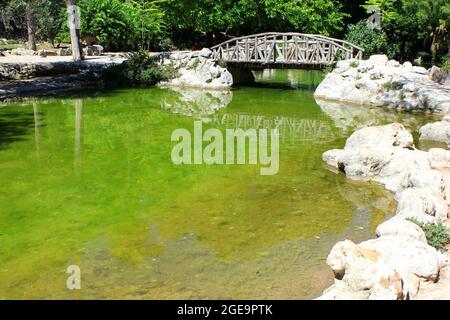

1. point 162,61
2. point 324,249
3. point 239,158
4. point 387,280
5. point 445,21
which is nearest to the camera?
point 387,280

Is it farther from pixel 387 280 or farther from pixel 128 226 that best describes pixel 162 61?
pixel 387 280

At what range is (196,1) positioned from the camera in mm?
28078

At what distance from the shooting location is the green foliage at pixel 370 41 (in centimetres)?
2522

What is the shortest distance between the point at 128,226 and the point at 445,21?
1681 cm

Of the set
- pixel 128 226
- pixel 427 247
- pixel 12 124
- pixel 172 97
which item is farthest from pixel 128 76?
pixel 427 247

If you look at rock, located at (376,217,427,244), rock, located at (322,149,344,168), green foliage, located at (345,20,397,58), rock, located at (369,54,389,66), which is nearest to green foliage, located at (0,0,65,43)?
green foliage, located at (345,20,397,58)

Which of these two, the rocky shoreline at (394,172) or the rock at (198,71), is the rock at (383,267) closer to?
the rocky shoreline at (394,172)

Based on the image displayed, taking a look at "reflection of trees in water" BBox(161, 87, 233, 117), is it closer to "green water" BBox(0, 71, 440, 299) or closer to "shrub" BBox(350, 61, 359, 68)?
"green water" BBox(0, 71, 440, 299)

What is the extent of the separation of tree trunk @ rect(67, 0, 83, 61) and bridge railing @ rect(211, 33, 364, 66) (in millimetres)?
6895

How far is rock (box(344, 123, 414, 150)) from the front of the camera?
10.5m

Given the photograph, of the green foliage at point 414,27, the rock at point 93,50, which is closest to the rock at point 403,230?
the green foliage at point 414,27

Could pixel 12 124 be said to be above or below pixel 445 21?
below

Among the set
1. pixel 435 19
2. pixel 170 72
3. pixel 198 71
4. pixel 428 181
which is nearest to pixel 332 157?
pixel 428 181

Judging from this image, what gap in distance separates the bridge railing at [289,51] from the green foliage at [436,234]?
15.9m
